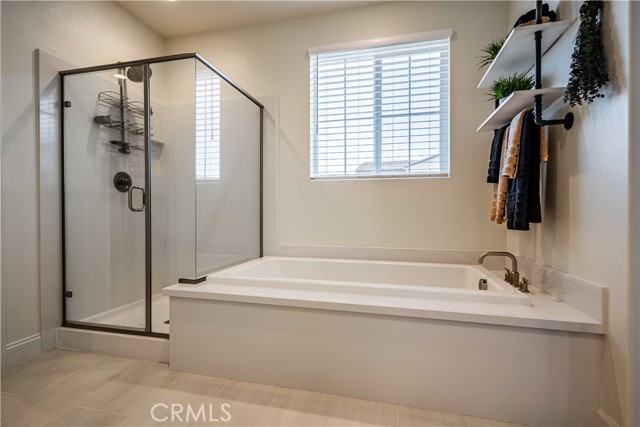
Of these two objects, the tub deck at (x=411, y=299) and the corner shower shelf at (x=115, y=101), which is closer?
the tub deck at (x=411, y=299)

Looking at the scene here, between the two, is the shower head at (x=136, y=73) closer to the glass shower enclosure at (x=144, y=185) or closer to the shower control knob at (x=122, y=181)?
the glass shower enclosure at (x=144, y=185)

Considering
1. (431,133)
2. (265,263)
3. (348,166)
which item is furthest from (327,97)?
(265,263)

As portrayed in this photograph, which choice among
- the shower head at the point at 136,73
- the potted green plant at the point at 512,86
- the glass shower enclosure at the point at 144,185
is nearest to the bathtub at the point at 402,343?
the glass shower enclosure at the point at 144,185

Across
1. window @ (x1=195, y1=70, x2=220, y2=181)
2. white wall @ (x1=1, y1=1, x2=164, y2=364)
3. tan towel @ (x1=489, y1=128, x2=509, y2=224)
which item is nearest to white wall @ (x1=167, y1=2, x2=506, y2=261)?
tan towel @ (x1=489, y1=128, x2=509, y2=224)

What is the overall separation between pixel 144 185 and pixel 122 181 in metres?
0.37

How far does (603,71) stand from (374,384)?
1.69m

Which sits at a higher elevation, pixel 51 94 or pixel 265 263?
pixel 51 94

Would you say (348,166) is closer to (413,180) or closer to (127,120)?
(413,180)

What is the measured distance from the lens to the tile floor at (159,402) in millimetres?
1299

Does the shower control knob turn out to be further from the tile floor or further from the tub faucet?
the tub faucet

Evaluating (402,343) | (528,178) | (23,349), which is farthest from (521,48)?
(23,349)

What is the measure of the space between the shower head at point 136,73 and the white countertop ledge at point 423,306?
147cm

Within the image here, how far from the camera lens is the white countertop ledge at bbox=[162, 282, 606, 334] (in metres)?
1.24

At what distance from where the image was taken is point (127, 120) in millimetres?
2199
